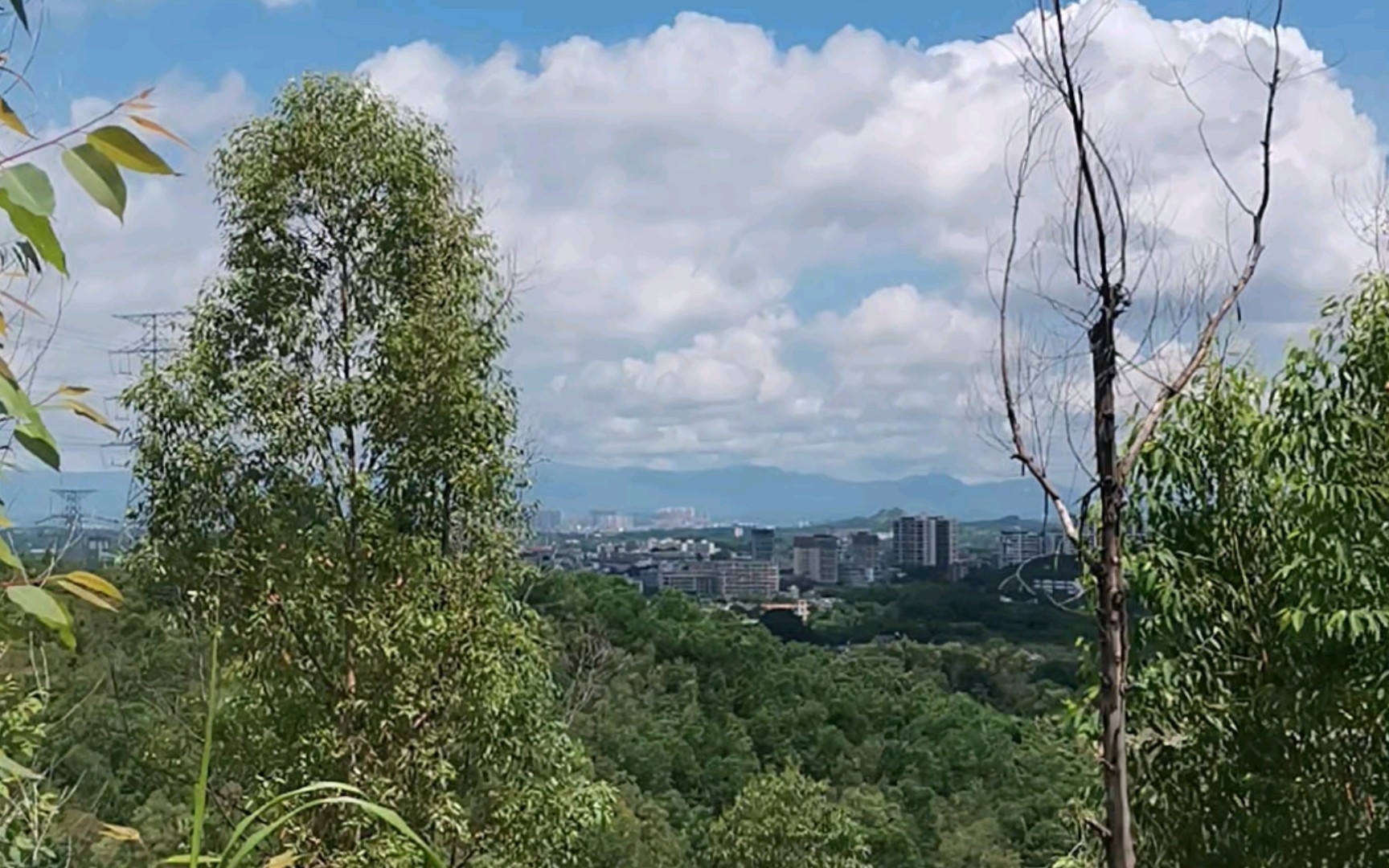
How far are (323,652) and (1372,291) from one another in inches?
148

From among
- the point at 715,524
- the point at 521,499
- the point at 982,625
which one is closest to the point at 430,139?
the point at 521,499

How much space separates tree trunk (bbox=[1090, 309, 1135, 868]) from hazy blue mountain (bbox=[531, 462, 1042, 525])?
32740 mm

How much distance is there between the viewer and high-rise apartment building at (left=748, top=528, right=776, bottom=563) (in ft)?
142

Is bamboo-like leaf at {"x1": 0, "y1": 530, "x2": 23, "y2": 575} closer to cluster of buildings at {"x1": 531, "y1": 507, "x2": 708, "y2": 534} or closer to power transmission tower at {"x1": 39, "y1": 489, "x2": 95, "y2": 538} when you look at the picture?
power transmission tower at {"x1": 39, "y1": 489, "x2": 95, "y2": 538}

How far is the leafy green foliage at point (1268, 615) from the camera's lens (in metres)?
3.33

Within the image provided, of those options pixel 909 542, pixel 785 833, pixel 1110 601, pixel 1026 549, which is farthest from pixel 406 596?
pixel 909 542

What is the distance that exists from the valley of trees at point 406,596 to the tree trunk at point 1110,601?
21cm

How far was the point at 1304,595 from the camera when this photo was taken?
324 cm

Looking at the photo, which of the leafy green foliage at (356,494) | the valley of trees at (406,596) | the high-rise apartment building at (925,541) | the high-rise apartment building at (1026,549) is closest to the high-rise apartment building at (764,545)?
the high-rise apartment building at (925,541)

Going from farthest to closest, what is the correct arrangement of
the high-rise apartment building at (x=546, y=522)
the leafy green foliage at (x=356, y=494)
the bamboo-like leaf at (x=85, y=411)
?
the high-rise apartment building at (x=546, y=522), the leafy green foliage at (x=356, y=494), the bamboo-like leaf at (x=85, y=411)

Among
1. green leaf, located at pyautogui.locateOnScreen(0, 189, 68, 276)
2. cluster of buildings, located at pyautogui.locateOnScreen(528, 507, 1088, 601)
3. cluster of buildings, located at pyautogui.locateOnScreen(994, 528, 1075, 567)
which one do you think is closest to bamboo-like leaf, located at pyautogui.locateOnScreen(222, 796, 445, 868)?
green leaf, located at pyautogui.locateOnScreen(0, 189, 68, 276)

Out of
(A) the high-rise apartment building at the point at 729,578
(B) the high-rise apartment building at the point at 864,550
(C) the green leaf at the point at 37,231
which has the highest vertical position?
(C) the green leaf at the point at 37,231

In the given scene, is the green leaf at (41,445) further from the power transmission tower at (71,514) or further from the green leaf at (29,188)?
the power transmission tower at (71,514)

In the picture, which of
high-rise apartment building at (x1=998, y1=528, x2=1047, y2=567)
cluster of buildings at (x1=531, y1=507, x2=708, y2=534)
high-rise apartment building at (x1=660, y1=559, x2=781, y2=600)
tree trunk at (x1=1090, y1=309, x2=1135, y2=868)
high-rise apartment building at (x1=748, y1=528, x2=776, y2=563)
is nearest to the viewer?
tree trunk at (x1=1090, y1=309, x2=1135, y2=868)
